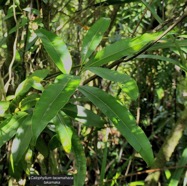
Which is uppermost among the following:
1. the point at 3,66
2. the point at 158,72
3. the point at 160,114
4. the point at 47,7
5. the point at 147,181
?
the point at 47,7

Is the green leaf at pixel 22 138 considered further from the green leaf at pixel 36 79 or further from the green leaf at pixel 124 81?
the green leaf at pixel 124 81

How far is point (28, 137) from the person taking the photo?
32.1 inches

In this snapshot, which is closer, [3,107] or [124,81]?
[124,81]

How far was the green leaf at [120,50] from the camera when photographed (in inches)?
29.2

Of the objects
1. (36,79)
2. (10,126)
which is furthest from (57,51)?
(10,126)

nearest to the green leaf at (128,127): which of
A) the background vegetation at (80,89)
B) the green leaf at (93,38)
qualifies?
the background vegetation at (80,89)

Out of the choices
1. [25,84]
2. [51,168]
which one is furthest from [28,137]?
[51,168]

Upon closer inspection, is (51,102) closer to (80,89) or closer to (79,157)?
(80,89)

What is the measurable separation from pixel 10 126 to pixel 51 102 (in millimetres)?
215

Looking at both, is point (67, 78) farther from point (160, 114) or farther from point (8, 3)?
point (160, 114)

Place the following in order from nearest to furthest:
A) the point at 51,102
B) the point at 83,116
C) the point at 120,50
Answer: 1. the point at 51,102
2. the point at 120,50
3. the point at 83,116

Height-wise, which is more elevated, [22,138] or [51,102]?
[51,102]

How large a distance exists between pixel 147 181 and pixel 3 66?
0.67 metres

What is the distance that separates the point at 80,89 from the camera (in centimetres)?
75
